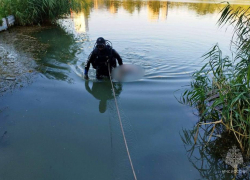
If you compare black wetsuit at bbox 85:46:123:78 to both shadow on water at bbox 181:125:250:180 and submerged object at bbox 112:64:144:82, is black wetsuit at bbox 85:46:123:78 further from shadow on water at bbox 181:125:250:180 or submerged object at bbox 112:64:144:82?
shadow on water at bbox 181:125:250:180

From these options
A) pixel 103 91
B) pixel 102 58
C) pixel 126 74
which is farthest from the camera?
pixel 126 74

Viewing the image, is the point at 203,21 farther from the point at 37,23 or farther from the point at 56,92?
the point at 56,92

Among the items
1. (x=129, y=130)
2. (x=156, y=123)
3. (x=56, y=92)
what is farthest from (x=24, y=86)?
(x=156, y=123)

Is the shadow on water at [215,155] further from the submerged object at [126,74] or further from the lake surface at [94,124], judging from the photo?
the submerged object at [126,74]

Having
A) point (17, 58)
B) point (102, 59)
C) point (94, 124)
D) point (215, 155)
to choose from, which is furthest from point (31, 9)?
point (215, 155)

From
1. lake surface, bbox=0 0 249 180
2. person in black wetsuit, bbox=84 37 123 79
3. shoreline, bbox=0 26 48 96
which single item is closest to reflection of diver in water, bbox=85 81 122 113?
lake surface, bbox=0 0 249 180

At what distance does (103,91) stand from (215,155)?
2.55 m

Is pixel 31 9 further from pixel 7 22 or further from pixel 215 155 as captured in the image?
pixel 215 155

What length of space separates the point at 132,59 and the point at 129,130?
379 cm

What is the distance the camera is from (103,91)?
174 inches

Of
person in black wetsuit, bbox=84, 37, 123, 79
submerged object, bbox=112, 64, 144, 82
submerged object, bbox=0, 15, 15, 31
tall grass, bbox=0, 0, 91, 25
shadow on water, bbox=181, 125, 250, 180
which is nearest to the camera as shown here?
shadow on water, bbox=181, 125, 250, 180

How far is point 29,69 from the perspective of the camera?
5199 millimetres

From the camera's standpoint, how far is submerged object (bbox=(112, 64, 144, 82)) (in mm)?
4965

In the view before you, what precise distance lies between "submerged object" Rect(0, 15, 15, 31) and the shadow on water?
9122mm
